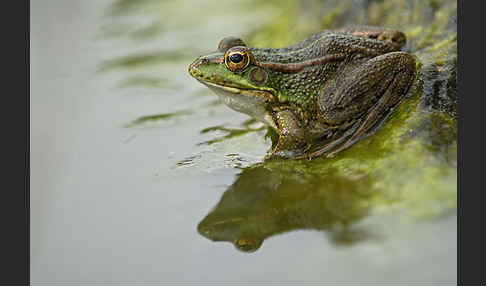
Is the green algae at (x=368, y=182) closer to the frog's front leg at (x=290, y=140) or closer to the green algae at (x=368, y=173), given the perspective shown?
the green algae at (x=368, y=173)

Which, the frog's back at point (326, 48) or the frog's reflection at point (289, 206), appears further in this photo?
the frog's back at point (326, 48)

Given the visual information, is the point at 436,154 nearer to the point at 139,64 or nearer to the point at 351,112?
the point at 351,112

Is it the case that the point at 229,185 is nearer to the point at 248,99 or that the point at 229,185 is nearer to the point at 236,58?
the point at 248,99

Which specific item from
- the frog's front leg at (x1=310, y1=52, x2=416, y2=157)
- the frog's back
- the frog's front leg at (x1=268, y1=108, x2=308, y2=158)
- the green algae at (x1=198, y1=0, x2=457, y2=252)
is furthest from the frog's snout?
the frog's front leg at (x1=310, y1=52, x2=416, y2=157)

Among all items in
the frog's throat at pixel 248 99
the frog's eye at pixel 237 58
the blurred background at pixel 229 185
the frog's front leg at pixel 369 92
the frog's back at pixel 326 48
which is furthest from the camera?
the frog's throat at pixel 248 99

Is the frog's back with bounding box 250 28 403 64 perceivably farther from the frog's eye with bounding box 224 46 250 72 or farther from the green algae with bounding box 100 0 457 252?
the green algae with bounding box 100 0 457 252

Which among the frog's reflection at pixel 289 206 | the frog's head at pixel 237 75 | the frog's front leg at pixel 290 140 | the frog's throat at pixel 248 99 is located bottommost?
the frog's reflection at pixel 289 206

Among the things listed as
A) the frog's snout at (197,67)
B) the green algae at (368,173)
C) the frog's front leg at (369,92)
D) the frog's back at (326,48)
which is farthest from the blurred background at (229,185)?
the frog's snout at (197,67)
